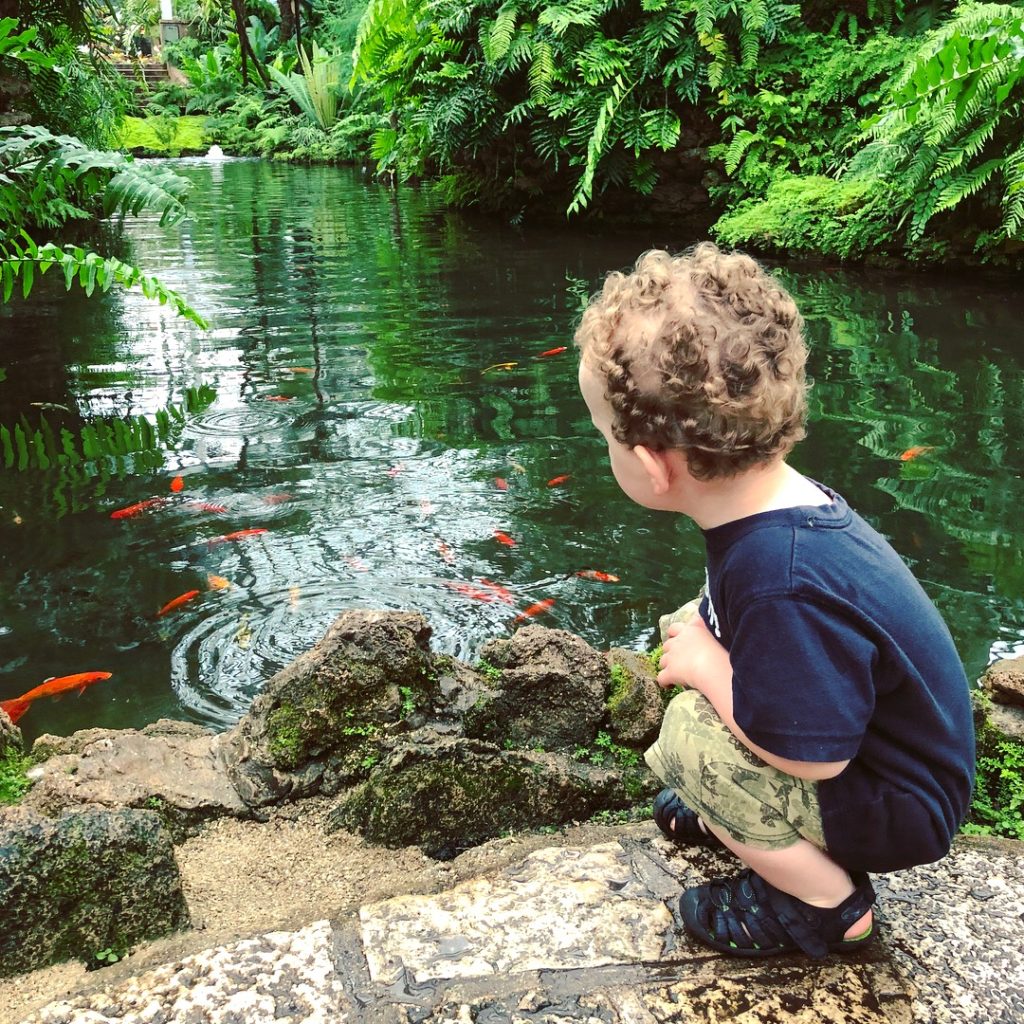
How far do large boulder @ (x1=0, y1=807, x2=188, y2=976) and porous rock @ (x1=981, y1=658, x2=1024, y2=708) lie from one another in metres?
2.00

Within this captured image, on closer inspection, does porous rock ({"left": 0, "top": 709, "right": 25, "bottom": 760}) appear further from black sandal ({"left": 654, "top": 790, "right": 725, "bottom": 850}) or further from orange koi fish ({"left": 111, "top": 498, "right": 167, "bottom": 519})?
orange koi fish ({"left": 111, "top": 498, "right": 167, "bottom": 519})

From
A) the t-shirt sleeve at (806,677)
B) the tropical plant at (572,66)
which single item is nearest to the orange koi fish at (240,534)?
the t-shirt sleeve at (806,677)

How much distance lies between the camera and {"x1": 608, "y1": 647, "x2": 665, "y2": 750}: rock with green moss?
249 centimetres

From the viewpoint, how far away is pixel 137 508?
15.4 feet

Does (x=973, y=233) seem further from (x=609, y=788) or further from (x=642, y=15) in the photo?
(x=609, y=788)

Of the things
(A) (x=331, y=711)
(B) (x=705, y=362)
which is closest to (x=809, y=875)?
(B) (x=705, y=362)

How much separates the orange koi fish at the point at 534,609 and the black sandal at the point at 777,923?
2.09m

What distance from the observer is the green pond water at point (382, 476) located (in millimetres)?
3791

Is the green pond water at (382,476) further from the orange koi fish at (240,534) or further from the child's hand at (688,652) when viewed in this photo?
the child's hand at (688,652)

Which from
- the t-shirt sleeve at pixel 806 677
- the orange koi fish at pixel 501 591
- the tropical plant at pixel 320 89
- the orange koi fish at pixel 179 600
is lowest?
the orange koi fish at pixel 501 591

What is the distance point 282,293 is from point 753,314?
27.1 feet

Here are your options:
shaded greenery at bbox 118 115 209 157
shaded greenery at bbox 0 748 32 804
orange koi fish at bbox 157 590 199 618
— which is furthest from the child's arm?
shaded greenery at bbox 118 115 209 157

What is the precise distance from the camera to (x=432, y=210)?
15453 millimetres

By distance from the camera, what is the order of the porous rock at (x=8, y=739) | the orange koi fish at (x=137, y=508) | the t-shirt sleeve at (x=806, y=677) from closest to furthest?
the t-shirt sleeve at (x=806, y=677)
the porous rock at (x=8, y=739)
the orange koi fish at (x=137, y=508)
